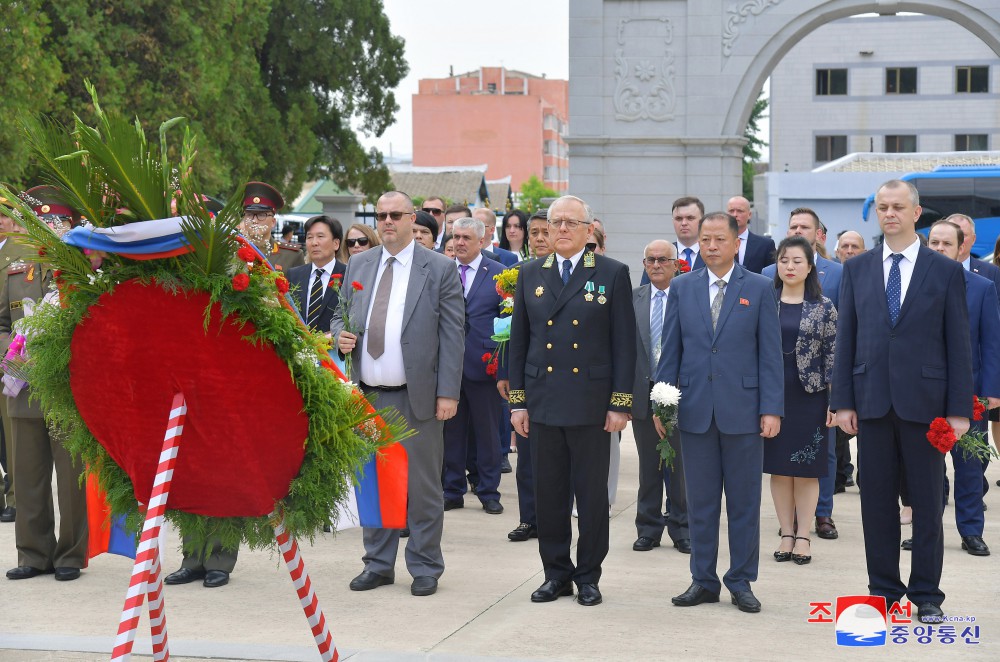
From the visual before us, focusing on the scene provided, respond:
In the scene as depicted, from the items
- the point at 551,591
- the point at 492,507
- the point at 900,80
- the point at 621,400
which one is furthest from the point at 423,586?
the point at 900,80

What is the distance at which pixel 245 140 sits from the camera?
3017 cm

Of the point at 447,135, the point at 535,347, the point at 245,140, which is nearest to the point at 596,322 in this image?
the point at 535,347

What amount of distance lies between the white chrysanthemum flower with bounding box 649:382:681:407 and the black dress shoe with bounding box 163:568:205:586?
2.81 m

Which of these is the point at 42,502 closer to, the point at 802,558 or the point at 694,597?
the point at 694,597

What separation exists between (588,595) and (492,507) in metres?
2.85

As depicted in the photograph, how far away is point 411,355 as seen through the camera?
22.2 feet

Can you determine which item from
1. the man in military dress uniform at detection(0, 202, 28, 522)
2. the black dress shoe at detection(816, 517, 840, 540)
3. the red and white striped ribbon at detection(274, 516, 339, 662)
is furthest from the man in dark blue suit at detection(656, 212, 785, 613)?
the man in military dress uniform at detection(0, 202, 28, 522)

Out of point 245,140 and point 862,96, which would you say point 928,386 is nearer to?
point 245,140

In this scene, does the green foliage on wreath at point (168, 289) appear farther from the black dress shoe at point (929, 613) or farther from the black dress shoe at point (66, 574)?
the black dress shoe at point (929, 613)

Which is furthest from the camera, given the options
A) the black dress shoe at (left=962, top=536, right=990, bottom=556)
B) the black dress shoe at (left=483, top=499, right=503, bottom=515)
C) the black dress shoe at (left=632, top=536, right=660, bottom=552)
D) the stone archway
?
the stone archway

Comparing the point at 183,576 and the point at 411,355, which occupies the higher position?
the point at 411,355

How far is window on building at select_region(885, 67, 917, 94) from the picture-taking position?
60.3m

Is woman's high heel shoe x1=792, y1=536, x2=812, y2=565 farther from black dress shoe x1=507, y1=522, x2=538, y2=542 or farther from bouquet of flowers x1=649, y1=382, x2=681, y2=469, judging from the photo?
black dress shoe x1=507, y1=522, x2=538, y2=542

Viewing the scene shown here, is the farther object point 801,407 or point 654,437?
point 654,437
